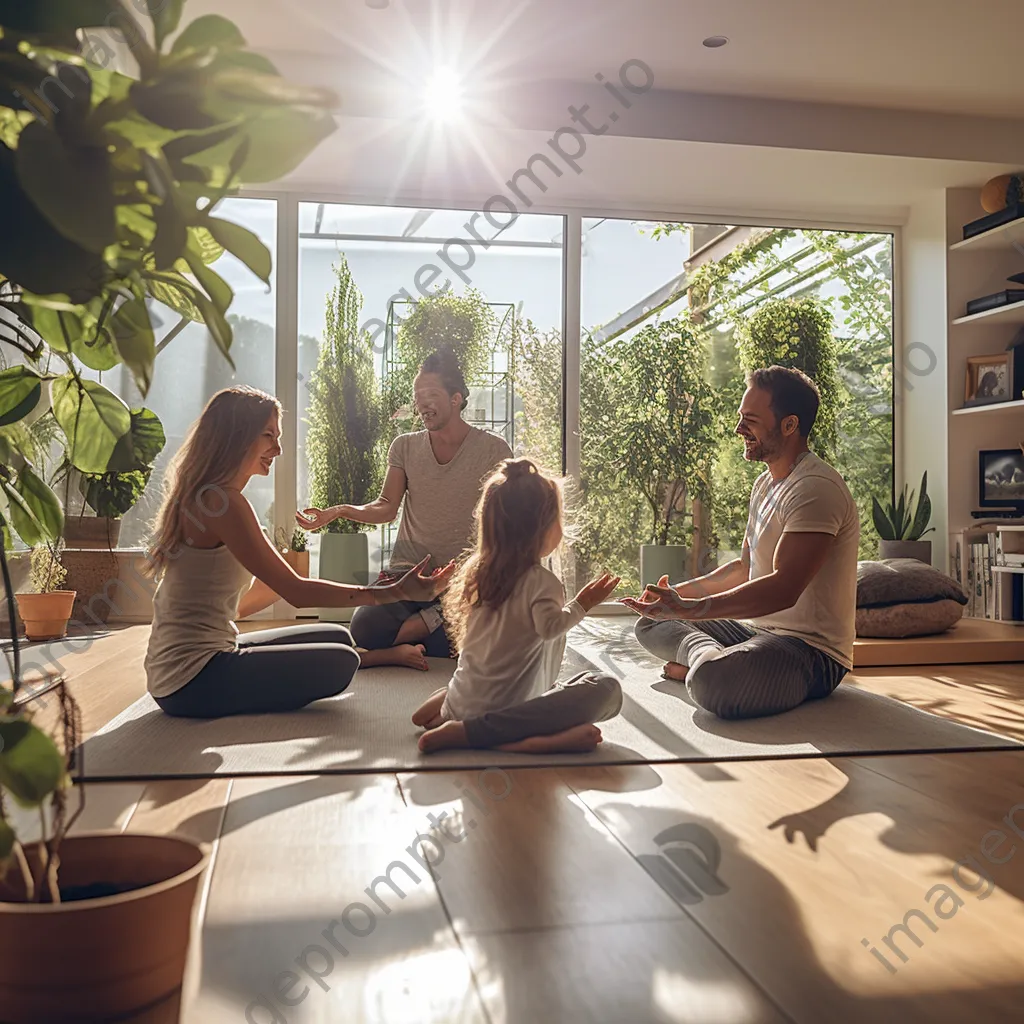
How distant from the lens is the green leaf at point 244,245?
41cm

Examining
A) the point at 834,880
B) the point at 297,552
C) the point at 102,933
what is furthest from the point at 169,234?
the point at 297,552

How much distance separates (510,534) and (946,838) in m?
1.16

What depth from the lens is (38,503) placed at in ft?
2.41

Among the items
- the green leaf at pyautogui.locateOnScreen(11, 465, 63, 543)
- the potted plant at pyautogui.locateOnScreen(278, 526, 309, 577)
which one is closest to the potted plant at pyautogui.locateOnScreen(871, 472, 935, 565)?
the potted plant at pyautogui.locateOnScreen(278, 526, 309, 577)

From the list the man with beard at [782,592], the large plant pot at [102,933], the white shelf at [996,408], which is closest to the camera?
the large plant pot at [102,933]

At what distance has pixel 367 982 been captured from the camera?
48.3 inches

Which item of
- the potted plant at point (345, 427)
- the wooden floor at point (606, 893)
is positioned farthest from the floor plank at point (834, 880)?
the potted plant at point (345, 427)

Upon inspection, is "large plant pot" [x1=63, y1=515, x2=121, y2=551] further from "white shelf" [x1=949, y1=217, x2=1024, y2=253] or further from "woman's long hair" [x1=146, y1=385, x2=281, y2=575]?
"white shelf" [x1=949, y1=217, x2=1024, y2=253]

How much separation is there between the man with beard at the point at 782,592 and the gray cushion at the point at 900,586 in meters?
1.31

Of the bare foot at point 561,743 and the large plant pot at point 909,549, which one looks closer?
the bare foot at point 561,743

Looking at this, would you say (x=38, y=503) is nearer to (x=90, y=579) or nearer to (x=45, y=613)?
(x=45, y=613)

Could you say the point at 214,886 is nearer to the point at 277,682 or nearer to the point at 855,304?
the point at 277,682

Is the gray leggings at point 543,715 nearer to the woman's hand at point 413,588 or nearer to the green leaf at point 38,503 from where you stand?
the woman's hand at point 413,588

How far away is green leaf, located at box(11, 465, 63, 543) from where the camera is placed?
2.40 ft
